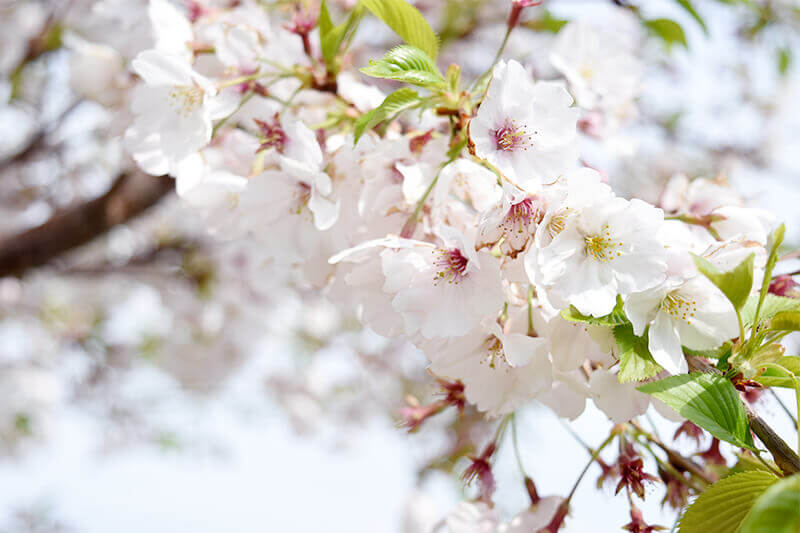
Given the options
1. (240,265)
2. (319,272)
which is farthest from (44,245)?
(319,272)

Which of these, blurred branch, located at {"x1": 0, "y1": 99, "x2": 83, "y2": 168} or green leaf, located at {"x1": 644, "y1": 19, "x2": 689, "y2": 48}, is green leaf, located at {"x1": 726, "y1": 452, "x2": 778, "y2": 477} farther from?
blurred branch, located at {"x1": 0, "y1": 99, "x2": 83, "y2": 168}

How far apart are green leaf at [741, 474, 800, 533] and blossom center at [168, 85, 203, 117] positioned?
0.76 meters

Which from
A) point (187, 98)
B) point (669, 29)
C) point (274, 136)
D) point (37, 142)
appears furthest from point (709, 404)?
point (37, 142)

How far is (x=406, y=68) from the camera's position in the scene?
617mm

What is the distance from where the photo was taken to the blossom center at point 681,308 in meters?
0.60

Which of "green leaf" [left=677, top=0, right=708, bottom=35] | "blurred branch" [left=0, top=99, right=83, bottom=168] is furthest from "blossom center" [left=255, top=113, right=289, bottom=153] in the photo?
"blurred branch" [left=0, top=99, right=83, bottom=168]

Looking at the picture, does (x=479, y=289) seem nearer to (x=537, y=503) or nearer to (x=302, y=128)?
(x=302, y=128)

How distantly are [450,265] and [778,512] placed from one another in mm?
397

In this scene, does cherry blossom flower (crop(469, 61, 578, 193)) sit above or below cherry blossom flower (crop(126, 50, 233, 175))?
above

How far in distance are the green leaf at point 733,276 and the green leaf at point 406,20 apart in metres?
0.41

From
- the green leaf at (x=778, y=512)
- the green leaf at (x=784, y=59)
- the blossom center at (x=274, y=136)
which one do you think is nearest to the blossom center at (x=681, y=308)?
the green leaf at (x=778, y=512)

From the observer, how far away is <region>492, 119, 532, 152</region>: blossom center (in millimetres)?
642

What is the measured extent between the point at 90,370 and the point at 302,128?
3.16 meters

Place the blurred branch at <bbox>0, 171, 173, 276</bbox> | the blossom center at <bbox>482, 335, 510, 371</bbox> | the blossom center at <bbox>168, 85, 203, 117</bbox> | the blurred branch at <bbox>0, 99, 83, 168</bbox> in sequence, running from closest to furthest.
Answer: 1. the blossom center at <bbox>482, 335, 510, 371</bbox>
2. the blossom center at <bbox>168, 85, 203, 117</bbox>
3. the blurred branch at <bbox>0, 171, 173, 276</bbox>
4. the blurred branch at <bbox>0, 99, 83, 168</bbox>
